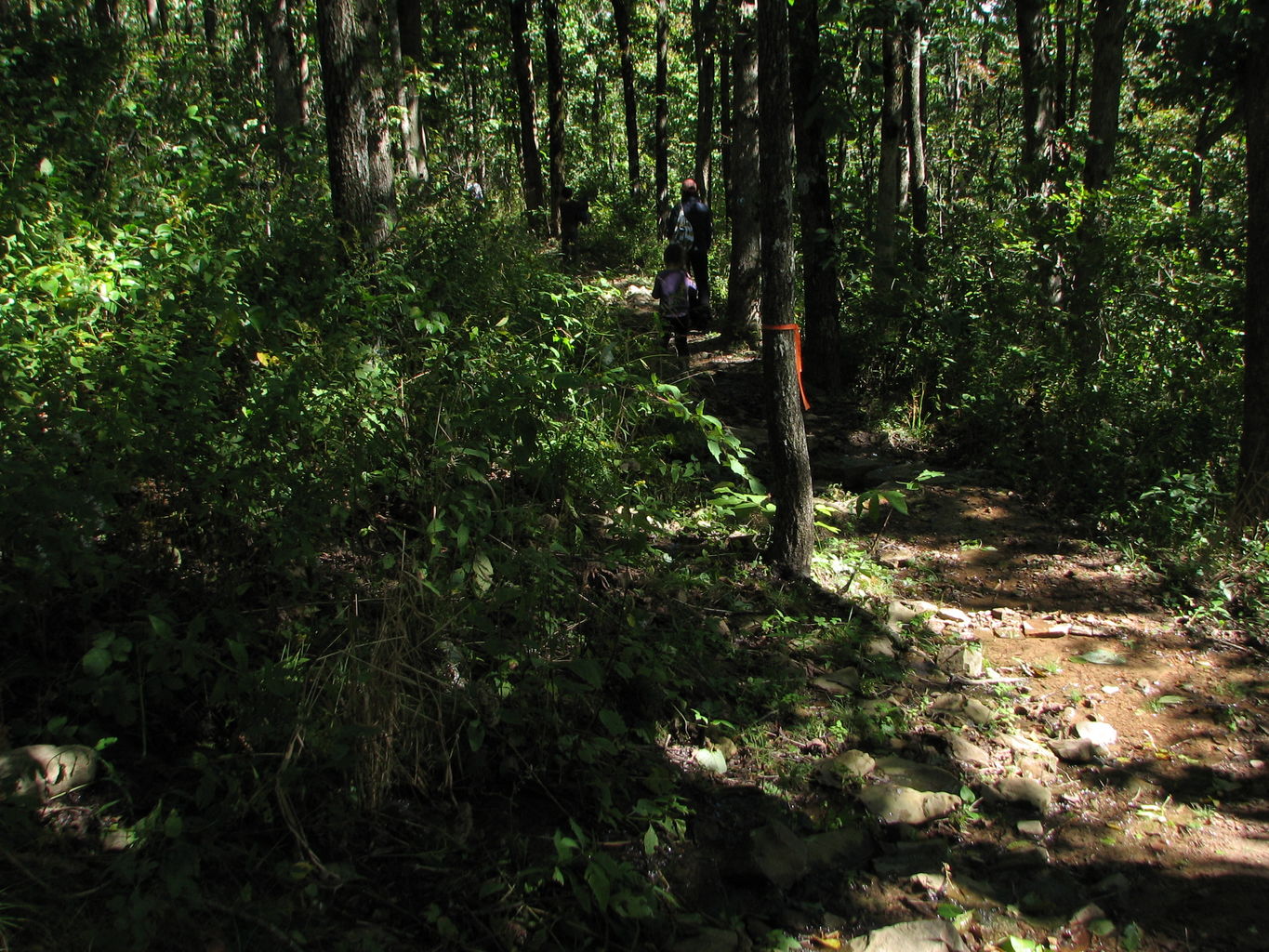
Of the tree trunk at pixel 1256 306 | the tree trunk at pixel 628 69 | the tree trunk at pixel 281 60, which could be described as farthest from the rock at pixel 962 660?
the tree trunk at pixel 628 69

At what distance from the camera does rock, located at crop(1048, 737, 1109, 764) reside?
174 inches

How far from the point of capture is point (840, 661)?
5109 millimetres

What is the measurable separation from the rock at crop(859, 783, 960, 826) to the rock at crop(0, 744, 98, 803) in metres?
3.05

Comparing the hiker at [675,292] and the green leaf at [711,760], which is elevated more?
the hiker at [675,292]

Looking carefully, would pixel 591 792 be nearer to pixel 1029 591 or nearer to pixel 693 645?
pixel 693 645

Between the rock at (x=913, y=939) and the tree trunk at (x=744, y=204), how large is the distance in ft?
27.6

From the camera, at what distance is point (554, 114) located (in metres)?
16.6

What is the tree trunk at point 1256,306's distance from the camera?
19.9ft

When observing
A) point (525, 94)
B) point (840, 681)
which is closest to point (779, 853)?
point (840, 681)

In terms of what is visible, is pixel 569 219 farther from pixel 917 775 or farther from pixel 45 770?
pixel 45 770

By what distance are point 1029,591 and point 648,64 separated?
30397mm

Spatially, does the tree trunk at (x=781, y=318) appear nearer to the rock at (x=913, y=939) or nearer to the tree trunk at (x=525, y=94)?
the rock at (x=913, y=939)

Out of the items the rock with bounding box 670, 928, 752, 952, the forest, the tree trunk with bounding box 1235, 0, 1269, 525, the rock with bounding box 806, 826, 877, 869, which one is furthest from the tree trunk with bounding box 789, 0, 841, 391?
the rock with bounding box 670, 928, 752, 952

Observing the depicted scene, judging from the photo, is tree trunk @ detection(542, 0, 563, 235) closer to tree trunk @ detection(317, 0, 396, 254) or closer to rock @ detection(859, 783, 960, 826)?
tree trunk @ detection(317, 0, 396, 254)
